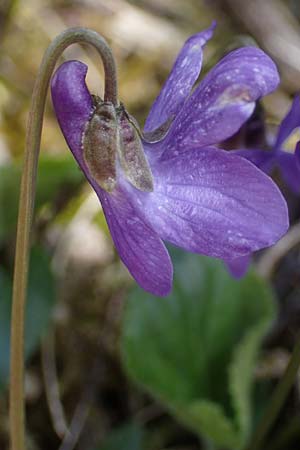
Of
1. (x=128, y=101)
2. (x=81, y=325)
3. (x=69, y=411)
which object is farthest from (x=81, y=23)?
(x=69, y=411)

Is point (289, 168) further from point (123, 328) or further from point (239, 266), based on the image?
point (123, 328)

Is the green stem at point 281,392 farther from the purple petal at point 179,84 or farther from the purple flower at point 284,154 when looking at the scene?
the purple petal at point 179,84

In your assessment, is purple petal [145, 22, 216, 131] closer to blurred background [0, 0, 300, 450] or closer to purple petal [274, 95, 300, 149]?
purple petal [274, 95, 300, 149]

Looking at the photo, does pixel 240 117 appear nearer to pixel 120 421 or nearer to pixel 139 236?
pixel 139 236

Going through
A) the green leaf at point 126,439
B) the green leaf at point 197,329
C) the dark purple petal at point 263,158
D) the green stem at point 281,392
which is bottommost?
the green leaf at point 126,439

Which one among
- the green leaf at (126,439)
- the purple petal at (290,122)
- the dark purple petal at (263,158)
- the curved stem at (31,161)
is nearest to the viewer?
the curved stem at (31,161)

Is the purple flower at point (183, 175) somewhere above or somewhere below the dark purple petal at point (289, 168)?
above

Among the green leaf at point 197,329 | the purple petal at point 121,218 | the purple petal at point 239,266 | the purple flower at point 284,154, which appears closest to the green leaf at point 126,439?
the green leaf at point 197,329

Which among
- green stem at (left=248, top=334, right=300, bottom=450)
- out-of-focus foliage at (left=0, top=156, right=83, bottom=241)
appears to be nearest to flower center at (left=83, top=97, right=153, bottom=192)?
green stem at (left=248, top=334, right=300, bottom=450)
